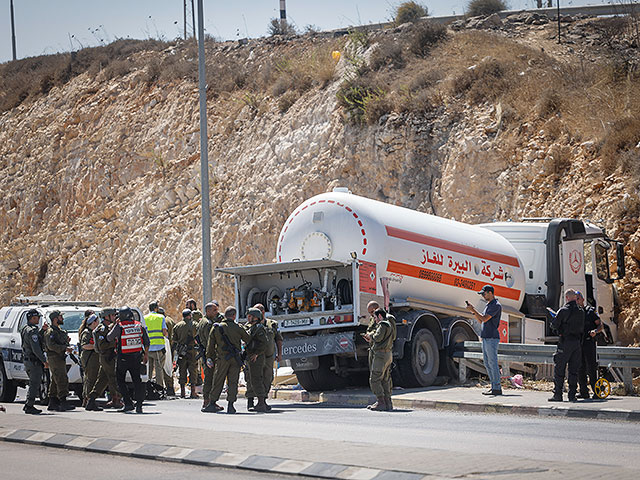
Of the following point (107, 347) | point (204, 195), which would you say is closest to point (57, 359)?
point (107, 347)

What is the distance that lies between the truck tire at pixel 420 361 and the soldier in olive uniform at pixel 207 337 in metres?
3.50

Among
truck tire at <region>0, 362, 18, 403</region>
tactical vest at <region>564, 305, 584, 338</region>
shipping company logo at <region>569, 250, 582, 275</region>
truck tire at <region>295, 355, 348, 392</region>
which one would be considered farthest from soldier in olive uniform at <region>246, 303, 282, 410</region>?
shipping company logo at <region>569, 250, 582, 275</region>

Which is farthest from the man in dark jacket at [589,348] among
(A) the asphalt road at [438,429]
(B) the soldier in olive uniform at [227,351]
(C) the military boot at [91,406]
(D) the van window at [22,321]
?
(D) the van window at [22,321]

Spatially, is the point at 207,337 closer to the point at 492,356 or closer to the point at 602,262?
the point at 492,356

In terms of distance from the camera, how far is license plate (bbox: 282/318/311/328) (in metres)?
17.2

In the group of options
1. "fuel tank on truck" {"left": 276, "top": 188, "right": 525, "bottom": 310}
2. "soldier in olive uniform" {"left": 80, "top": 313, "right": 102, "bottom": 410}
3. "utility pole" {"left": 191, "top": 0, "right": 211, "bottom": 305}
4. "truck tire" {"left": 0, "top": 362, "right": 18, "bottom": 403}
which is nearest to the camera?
"soldier in olive uniform" {"left": 80, "top": 313, "right": 102, "bottom": 410}

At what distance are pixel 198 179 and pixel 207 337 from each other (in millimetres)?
19275

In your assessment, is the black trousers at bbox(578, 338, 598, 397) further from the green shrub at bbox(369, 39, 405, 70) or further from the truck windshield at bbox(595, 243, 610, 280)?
the green shrub at bbox(369, 39, 405, 70)

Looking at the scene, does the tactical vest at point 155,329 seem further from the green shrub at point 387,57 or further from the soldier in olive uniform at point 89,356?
the green shrub at point 387,57

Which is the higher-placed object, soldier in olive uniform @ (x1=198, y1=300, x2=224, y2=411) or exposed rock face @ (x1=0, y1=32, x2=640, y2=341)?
→ exposed rock face @ (x1=0, y1=32, x2=640, y2=341)

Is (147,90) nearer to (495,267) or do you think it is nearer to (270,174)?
(270,174)

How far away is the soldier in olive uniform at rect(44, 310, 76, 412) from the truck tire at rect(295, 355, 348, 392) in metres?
4.39

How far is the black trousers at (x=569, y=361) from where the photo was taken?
48.4 feet

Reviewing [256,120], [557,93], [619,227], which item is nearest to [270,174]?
[256,120]
